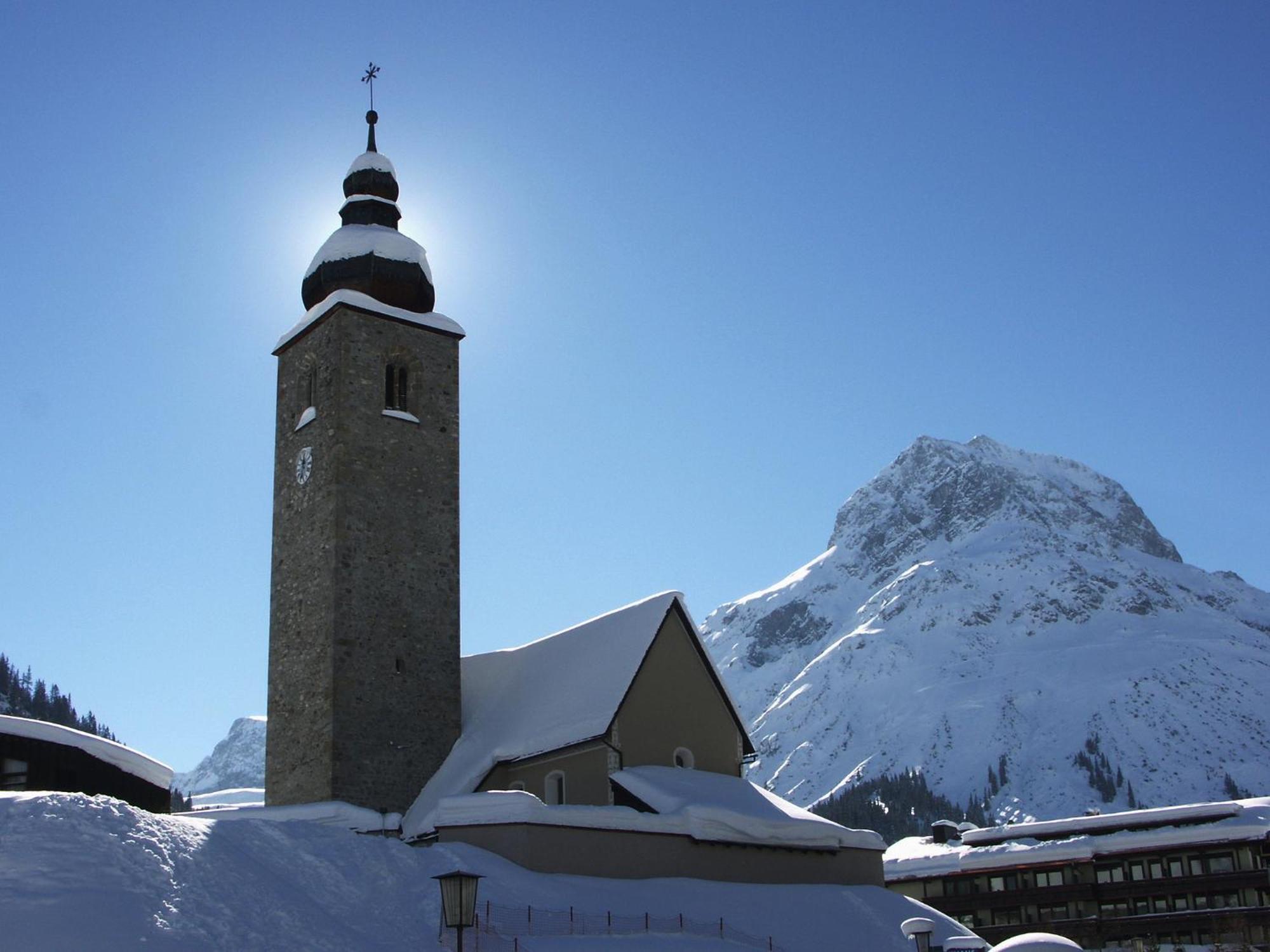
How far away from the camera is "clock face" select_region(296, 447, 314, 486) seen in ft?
167

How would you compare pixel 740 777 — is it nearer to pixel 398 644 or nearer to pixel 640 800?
pixel 640 800

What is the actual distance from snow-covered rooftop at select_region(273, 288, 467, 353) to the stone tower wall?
0.31 meters

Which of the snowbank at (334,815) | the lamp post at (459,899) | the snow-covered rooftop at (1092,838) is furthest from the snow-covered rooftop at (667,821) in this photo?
the snow-covered rooftop at (1092,838)

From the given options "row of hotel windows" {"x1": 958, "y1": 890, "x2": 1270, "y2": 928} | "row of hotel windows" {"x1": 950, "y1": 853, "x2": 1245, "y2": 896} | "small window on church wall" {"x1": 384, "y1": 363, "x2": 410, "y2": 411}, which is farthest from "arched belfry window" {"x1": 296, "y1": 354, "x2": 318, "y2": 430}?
"row of hotel windows" {"x1": 958, "y1": 890, "x2": 1270, "y2": 928}

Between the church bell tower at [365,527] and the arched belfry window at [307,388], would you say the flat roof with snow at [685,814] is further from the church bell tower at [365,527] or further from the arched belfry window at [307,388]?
the arched belfry window at [307,388]

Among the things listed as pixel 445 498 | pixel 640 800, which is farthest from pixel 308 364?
pixel 640 800

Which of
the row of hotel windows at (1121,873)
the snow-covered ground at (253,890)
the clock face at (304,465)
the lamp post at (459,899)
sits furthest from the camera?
the row of hotel windows at (1121,873)

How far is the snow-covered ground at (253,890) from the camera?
980 inches

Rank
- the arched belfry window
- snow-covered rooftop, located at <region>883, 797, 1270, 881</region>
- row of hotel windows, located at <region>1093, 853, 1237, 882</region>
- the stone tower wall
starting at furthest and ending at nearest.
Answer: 1. snow-covered rooftop, located at <region>883, 797, 1270, 881</region>
2. row of hotel windows, located at <region>1093, 853, 1237, 882</region>
3. the arched belfry window
4. the stone tower wall

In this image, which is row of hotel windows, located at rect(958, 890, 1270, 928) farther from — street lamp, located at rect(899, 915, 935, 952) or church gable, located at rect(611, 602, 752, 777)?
street lamp, located at rect(899, 915, 935, 952)

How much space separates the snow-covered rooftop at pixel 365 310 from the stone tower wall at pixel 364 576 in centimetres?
31

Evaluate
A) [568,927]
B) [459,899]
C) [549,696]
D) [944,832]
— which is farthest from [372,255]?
[944,832]

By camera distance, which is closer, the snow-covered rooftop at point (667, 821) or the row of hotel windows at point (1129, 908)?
the snow-covered rooftop at point (667, 821)

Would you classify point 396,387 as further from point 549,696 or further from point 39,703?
point 39,703
